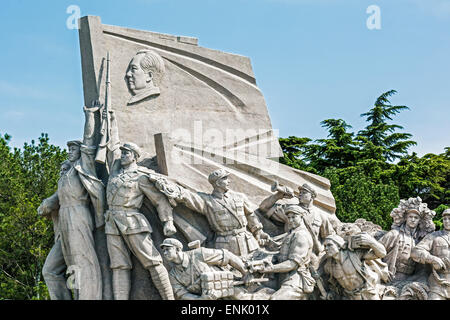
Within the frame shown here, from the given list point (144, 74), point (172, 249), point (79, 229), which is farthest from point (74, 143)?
point (172, 249)

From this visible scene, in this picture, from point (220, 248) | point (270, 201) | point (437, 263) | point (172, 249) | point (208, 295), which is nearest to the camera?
point (208, 295)

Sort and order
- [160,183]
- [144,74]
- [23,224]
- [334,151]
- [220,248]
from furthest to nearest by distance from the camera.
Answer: [334,151], [23,224], [144,74], [220,248], [160,183]

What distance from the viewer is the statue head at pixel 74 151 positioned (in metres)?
9.40

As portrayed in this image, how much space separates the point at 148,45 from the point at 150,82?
620 mm

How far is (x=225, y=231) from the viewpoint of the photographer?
9.02 meters

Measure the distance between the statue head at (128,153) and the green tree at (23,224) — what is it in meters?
7.84

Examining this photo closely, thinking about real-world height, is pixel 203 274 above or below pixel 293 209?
Result: below

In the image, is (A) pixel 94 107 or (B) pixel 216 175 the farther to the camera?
(A) pixel 94 107

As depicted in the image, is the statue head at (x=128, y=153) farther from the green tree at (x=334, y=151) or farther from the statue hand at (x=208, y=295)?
the green tree at (x=334, y=151)

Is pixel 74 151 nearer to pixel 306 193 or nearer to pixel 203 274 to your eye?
pixel 203 274

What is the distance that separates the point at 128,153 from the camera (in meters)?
9.02

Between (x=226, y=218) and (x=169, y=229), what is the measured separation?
79 cm

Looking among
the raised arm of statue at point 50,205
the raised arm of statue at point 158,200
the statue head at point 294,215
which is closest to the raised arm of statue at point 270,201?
the statue head at point 294,215
